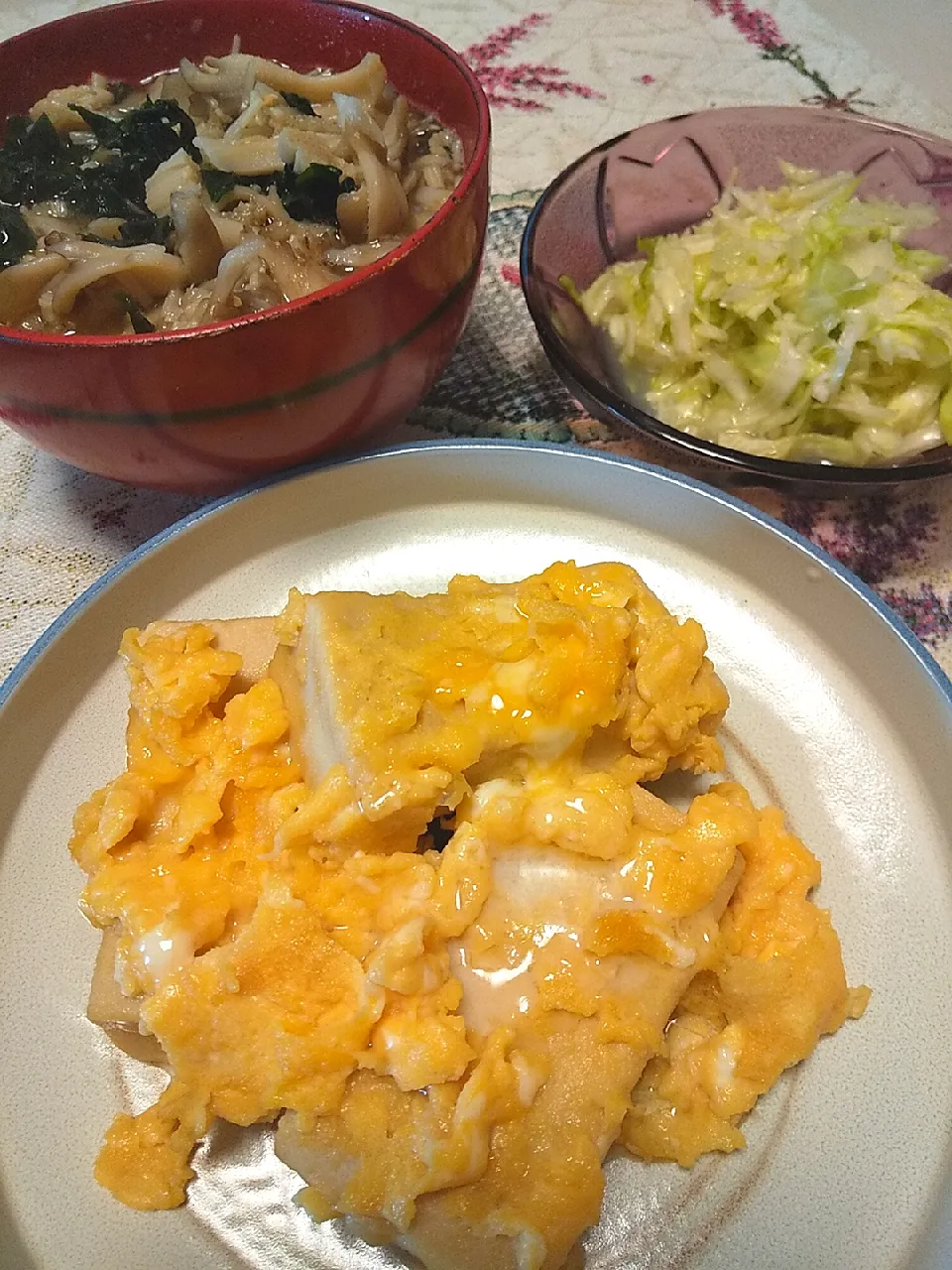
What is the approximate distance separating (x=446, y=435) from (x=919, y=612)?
114 centimetres

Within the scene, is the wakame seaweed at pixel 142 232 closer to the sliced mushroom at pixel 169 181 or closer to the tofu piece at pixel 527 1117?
the sliced mushroom at pixel 169 181

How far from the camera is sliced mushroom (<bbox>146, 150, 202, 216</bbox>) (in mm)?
1948

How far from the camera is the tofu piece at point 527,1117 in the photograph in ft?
4.10

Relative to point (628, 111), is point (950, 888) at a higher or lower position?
lower

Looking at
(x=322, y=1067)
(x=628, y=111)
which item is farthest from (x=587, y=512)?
(x=628, y=111)

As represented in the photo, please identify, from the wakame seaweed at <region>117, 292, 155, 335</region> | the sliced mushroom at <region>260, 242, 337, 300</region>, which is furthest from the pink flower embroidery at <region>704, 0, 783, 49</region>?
the wakame seaweed at <region>117, 292, 155, 335</region>

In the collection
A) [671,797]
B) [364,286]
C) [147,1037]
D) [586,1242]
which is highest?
[364,286]

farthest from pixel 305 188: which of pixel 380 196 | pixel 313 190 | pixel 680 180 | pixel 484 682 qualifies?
pixel 680 180

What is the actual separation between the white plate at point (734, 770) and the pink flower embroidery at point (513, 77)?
1908 millimetres

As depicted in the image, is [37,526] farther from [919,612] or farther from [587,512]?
[919,612]

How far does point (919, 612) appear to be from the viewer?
2.06 meters

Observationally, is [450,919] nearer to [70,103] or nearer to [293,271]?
[293,271]

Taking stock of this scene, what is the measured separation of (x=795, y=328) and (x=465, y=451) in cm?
90

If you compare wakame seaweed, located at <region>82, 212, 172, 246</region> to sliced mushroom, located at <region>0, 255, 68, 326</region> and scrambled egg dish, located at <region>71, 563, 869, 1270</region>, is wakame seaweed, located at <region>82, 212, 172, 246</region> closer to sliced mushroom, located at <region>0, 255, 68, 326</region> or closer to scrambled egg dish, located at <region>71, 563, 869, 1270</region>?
sliced mushroom, located at <region>0, 255, 68, 326</region>
